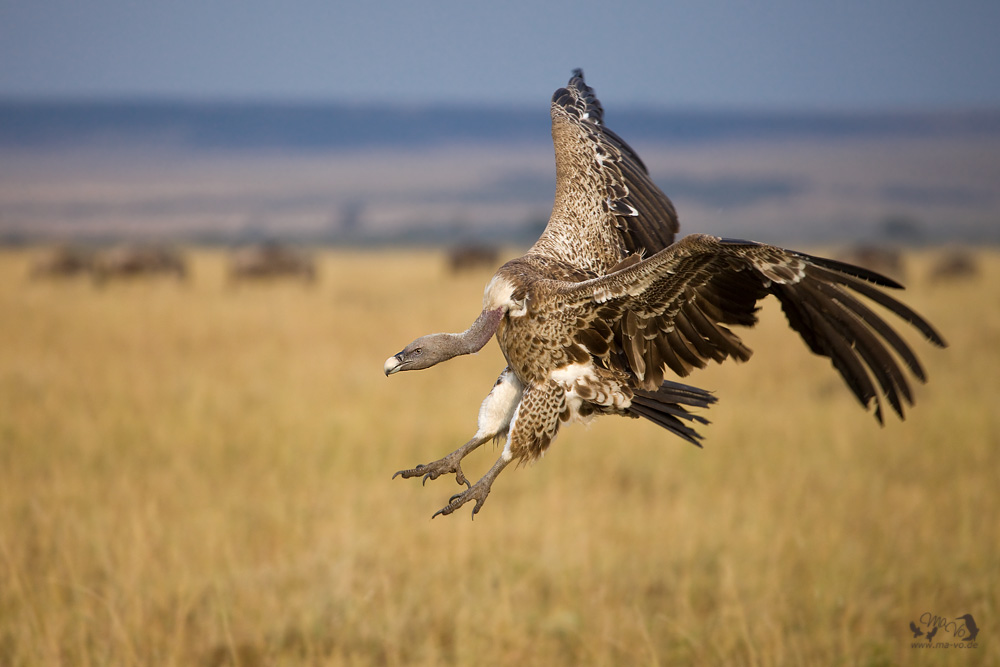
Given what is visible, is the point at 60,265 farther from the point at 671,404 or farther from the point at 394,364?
the point at 394,364

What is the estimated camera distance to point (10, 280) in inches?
1046

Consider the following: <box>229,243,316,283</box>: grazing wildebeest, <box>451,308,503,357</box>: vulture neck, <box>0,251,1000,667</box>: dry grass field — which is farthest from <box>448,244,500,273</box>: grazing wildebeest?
<box>451,308,503,357</box>: vulture neck

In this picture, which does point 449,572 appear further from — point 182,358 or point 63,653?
point 182,358

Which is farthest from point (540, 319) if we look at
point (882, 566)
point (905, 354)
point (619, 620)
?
point (882, 566)

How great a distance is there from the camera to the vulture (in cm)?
303

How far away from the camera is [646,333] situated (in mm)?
3369

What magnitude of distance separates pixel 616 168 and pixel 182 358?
36.5 feet

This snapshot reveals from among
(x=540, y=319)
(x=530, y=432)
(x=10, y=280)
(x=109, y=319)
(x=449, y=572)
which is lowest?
(x=449, y=572)

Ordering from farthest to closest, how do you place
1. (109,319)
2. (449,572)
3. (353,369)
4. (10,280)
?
(10,280)
(109,319)
(353,369)
(449,572)

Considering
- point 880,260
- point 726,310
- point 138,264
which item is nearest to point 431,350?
point 726,310

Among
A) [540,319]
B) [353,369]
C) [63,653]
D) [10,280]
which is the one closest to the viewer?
[540,319]

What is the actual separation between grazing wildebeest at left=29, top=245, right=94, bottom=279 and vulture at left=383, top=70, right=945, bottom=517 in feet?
92.8

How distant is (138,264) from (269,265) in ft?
14.8

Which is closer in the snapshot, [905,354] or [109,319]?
[905,354]
